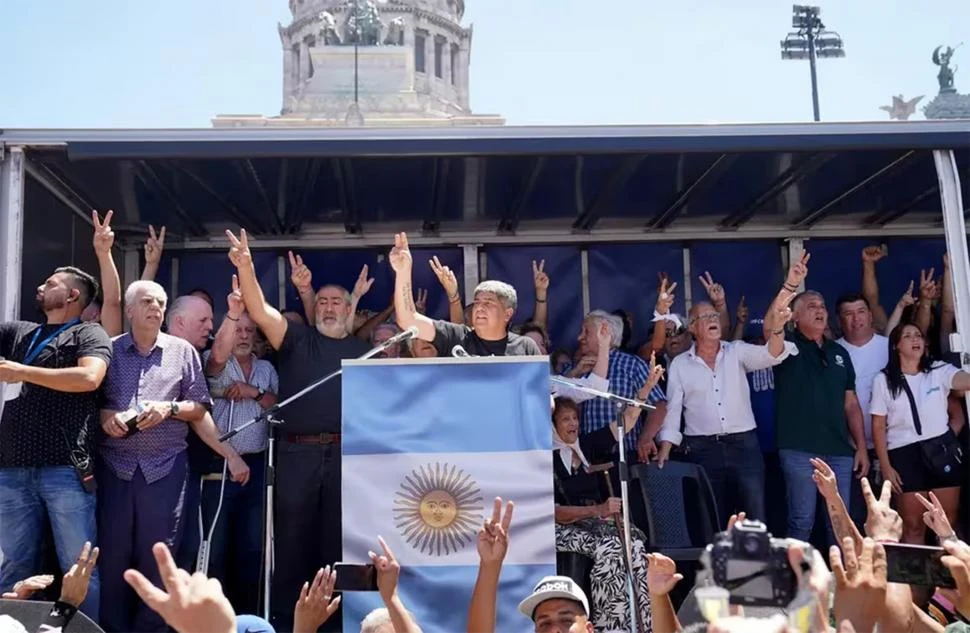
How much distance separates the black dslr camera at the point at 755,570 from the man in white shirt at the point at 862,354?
512cm

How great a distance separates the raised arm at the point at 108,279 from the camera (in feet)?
18.4

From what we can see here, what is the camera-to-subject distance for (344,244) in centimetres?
795

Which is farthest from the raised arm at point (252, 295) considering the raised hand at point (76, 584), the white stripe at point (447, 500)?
the raised hand at point (76, 584)

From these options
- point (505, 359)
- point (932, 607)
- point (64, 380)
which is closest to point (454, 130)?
point (505, 359)

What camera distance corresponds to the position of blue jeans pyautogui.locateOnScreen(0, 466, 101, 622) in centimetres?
474

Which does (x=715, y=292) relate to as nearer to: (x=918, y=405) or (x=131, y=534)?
(x=918, y=405)

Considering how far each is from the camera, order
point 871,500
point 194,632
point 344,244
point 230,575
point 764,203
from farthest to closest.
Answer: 1. point 344,244
2. point 764,203
3. point 230,575
4. point 871,500
5. point 194,632

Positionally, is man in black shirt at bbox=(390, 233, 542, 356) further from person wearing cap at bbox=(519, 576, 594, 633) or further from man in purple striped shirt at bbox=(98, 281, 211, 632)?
person wearing cap at bbox=(519, 576, 594, 633)

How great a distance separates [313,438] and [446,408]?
1.07 m

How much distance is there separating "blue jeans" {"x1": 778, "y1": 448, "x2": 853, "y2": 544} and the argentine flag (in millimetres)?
2132

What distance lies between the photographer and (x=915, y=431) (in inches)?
248

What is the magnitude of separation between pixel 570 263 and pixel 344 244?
74.0 inches

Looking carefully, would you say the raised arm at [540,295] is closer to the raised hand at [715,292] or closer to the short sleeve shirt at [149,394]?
the raised hand at [715,292]

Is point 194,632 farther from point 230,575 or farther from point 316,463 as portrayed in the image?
point 230,575
